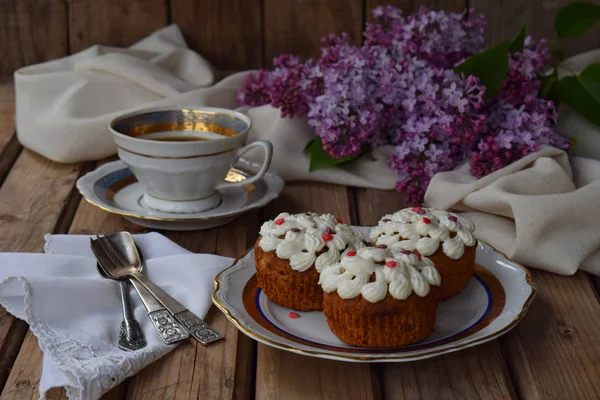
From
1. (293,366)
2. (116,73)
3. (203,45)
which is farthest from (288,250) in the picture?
(203,45)

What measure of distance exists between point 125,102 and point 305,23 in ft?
1.75

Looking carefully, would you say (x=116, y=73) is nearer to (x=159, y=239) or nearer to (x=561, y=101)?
(x=159, y=239)

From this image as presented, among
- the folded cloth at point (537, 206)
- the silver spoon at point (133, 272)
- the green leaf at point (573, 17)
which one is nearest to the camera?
the silver spoon at point (133, 272)

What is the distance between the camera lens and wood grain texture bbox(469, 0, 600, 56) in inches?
75.6

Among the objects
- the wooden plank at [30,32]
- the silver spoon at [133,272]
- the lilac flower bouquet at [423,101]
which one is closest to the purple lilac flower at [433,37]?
the lilac flower bouquet at [423,101]

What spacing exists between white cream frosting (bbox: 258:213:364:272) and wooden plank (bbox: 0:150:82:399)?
31 centimetres

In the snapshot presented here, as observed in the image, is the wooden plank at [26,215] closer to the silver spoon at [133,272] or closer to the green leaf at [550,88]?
the silver spoon at [133,272]

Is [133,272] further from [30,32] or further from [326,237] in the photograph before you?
[30,32]

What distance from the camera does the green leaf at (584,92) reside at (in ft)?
4.74

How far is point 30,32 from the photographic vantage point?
6.68 feet

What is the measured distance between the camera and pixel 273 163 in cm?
150

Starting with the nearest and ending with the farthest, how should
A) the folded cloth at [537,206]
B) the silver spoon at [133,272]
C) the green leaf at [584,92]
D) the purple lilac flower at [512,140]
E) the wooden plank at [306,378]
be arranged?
the wooden plank at [306,378] → the silver spoon at [133,272] → the folded cloth at [537,206] → the purple lilac flower at [512,140] → the green leaf at [584,92]

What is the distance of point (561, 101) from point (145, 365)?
3.28ft

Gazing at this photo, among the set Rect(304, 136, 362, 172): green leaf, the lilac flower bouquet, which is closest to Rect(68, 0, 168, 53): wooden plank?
the lilac flower bouquet
